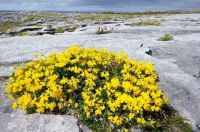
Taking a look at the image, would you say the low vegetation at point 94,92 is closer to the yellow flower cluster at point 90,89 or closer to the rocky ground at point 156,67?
the yellow flower cluster at point 90,89

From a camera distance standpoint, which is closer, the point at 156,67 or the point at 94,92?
the point at 94,92

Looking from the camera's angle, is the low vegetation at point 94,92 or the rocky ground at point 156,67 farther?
the rocky ground at point 156,67

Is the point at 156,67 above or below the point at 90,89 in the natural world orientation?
below

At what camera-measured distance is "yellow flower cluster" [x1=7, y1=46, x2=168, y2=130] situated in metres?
7.52

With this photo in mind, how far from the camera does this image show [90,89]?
8203mm

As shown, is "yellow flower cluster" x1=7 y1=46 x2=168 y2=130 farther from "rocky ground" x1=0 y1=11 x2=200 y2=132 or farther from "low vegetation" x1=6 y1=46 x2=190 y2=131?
"rocky ground" x1=0 y1=11 x2=200 y2=132

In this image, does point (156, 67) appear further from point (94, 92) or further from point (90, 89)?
point (90, 89)

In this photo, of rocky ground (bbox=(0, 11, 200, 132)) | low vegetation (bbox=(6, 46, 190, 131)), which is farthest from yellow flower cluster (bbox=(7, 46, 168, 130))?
rocky ground (bbox=(0, 11, 200, 132))

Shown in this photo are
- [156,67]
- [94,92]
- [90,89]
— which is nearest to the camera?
[90,89]

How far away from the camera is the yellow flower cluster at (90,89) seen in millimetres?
7519

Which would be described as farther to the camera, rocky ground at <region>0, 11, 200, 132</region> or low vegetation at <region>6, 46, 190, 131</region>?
rocky ground at <region>0, 11, 200, 132</region>

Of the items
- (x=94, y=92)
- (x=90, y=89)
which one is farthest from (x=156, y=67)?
(x=90, y=89)

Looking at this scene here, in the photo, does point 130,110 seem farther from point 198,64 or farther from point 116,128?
point 198,64

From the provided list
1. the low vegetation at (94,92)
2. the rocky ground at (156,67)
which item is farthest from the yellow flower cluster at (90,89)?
the rocky ground at (156,67)
